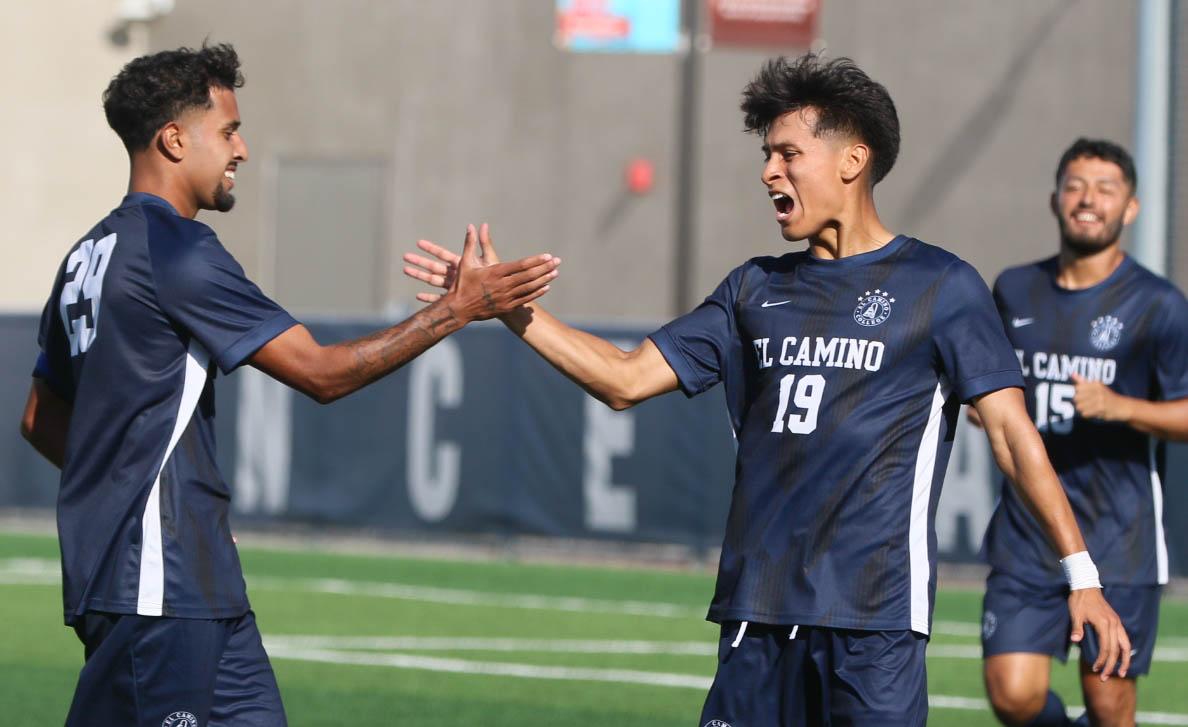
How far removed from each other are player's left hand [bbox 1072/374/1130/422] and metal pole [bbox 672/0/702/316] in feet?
54.6

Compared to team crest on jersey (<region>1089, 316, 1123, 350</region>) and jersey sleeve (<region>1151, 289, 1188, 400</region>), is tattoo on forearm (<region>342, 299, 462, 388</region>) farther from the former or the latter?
jersey sleeve (<region>1151, 289, 1188, 400</region>)

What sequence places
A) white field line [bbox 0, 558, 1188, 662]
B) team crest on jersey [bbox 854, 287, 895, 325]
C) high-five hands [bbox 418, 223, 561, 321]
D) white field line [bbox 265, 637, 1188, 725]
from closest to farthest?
team crest on jersey [bbox 854, 287, 895, 325], high-five hands [bbox 418, 223, 561, 321], white field line [bbox 265, 637, 1188, 725], white field line [bbox 0, 558, 1188, 662]

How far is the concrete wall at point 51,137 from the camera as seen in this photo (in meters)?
24.3

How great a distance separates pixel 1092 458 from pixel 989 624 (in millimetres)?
742

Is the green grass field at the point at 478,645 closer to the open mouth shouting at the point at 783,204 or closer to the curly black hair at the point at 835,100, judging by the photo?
the open mouth shouting at the point at 783,204

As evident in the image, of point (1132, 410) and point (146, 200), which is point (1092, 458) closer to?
point (1132, 410)

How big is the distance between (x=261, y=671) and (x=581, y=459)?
10.1m

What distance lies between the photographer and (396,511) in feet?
50.1

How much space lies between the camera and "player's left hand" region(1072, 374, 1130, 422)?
598 cm

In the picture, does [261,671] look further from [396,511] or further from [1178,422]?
[396,511]

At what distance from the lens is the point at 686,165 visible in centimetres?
2300

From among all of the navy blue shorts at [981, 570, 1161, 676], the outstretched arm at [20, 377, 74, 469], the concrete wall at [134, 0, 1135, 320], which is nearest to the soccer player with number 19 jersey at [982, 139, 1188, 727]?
the navy blue shorts at [981, 570, 1161, 676]

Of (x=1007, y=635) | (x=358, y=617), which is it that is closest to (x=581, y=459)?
(x=358, y=617)

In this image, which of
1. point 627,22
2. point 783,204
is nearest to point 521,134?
point 627,22
